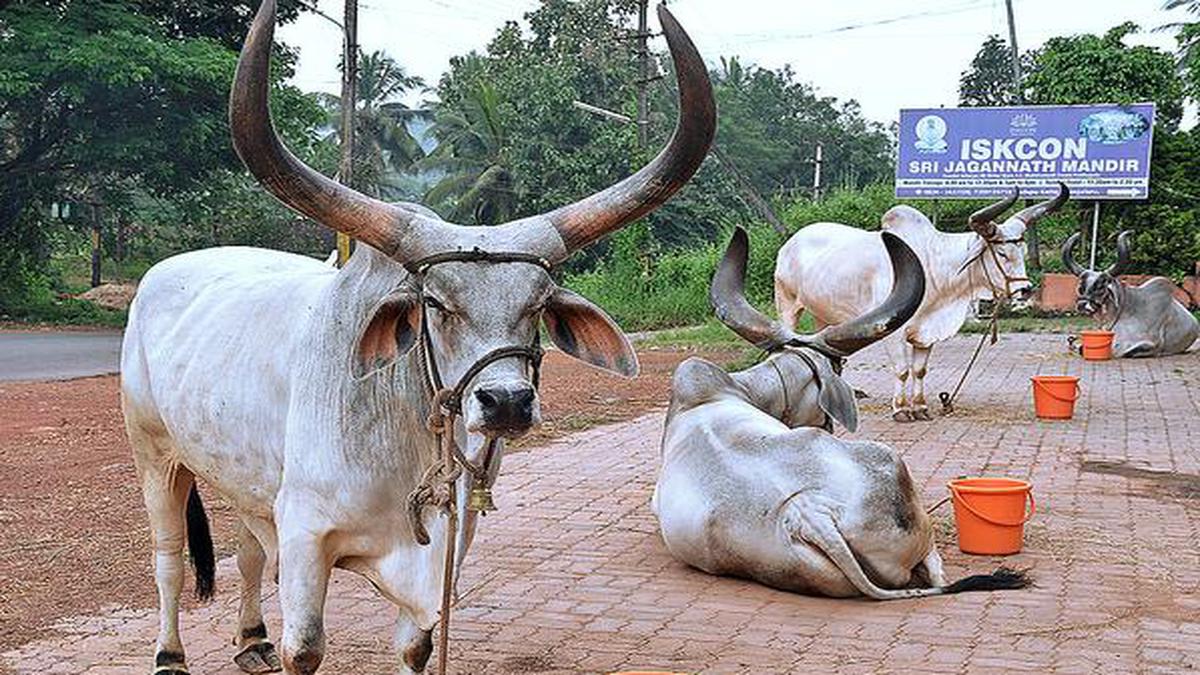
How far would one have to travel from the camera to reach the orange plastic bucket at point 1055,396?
11016mm

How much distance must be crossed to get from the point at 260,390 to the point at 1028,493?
3972 mm

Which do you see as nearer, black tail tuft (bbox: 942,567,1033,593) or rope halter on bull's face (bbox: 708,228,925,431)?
black tail tuft (bbox: 942,567,1033,593)

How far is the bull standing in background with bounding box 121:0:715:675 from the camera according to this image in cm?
318

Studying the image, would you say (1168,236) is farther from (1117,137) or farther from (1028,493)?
(1028,493)

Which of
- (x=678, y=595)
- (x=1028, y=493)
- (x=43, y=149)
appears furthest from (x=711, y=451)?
(x=43, y=149)

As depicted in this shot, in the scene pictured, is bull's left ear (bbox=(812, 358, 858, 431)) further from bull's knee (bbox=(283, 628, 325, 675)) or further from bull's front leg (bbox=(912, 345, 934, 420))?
bull's front leg (bbox=(912, 345, 934, 420))

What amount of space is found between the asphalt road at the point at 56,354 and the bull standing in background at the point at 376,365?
38.7 ft

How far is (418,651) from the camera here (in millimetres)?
3773

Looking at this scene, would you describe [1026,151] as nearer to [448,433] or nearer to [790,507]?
[790,507]

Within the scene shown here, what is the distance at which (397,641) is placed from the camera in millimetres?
3820

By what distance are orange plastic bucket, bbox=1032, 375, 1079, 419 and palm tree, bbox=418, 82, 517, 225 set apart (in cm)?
2256

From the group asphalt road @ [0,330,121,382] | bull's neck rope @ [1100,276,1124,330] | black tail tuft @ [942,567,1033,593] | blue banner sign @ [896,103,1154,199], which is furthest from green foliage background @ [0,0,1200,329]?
black tail tuft @ [942,567,1033,593]

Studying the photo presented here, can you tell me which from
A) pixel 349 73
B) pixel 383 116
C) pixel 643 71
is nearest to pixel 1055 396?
pixel 349 73

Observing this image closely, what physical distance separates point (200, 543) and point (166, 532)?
1.19ft
